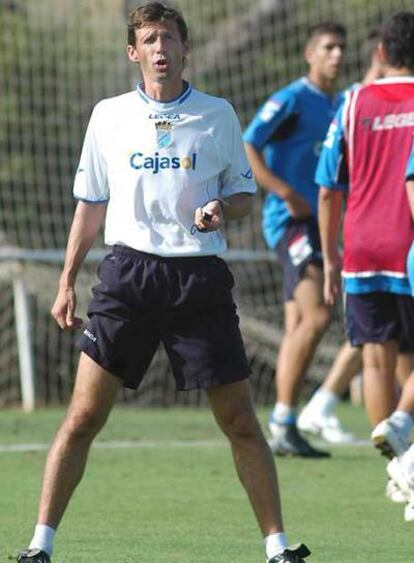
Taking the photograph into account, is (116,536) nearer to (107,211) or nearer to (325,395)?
(107,211)

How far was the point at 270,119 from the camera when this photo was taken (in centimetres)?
1081

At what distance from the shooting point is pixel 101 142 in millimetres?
6469

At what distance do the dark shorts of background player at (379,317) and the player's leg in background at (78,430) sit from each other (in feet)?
8.17

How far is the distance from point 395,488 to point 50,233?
7468mm

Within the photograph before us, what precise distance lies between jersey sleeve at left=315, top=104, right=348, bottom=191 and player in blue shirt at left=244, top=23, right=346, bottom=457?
183 cm

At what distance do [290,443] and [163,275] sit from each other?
429cm

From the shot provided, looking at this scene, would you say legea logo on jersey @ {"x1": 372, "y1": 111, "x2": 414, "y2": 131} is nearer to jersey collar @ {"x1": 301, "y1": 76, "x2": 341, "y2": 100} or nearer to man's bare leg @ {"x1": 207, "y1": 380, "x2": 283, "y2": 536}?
jersey collar @ {"x1": 301, "y1": 76, "x2": 341, "y2": 100}

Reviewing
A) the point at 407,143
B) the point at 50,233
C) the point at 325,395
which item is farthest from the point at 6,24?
the point at 407,143

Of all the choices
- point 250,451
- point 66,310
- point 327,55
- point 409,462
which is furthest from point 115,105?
point 327,55

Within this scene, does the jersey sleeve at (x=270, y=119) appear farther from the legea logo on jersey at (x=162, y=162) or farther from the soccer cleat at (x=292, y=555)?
the soccer cleat at (x=292, y=555)

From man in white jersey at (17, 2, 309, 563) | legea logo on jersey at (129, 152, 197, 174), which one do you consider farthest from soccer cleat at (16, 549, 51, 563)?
legea logo on jersey at (129, 152, 197, 174)

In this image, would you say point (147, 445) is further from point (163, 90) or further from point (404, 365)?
point (163, 90)

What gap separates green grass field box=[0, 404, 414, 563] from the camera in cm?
703

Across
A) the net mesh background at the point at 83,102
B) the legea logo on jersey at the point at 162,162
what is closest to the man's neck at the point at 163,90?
the legea logo on jersey at the point at 162,162
